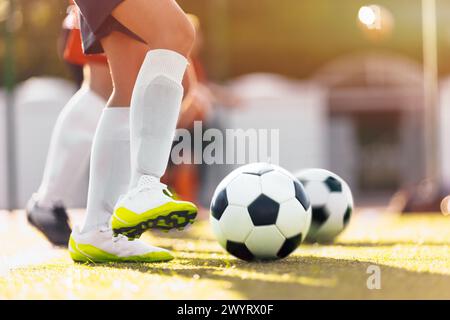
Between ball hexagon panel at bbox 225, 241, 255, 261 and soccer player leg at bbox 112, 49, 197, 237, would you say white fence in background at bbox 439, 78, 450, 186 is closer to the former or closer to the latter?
ball hexagon panel at bbox 225, 241, 255, 261

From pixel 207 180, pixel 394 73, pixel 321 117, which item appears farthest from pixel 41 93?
pixel 394 73

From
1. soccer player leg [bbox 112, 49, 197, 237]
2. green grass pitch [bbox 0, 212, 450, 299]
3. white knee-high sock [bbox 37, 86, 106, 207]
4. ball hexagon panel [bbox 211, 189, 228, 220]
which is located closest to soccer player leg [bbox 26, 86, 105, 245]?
white knee-high sock [bbox 37, 86, 106, 207]

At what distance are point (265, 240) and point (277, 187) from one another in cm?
24

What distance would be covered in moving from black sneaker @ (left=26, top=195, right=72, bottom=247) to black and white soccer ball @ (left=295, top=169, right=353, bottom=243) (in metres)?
1.29

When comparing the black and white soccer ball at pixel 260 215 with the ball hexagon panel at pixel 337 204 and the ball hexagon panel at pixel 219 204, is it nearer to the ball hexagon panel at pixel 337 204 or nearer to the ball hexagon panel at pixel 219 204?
the ball hexagon panel at pixel 219 204

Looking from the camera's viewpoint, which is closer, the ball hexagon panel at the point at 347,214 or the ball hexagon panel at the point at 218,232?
the ball hexagon panel at the point at 218,232

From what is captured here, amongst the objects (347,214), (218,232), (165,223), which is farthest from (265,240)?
(347,214)

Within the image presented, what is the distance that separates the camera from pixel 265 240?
3.04 metres

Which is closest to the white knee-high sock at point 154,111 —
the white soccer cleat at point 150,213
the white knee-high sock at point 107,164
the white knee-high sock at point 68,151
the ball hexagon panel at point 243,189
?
the white soccer cleat at point 150,213

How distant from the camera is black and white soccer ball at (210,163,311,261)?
120 inches

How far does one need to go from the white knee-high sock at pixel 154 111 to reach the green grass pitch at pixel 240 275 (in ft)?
1.30

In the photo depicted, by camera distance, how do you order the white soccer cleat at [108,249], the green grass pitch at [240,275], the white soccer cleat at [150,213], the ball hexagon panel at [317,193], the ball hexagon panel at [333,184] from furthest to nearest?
the ball hexagon panel at [333,184], the ball hexagon panel at [317,193], the white soccer cleat at [108,249], the white soccer cleat at [150,213], the green grass pitch at [240,275]

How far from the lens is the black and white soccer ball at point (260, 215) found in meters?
3.06

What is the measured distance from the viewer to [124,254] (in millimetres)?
3166
